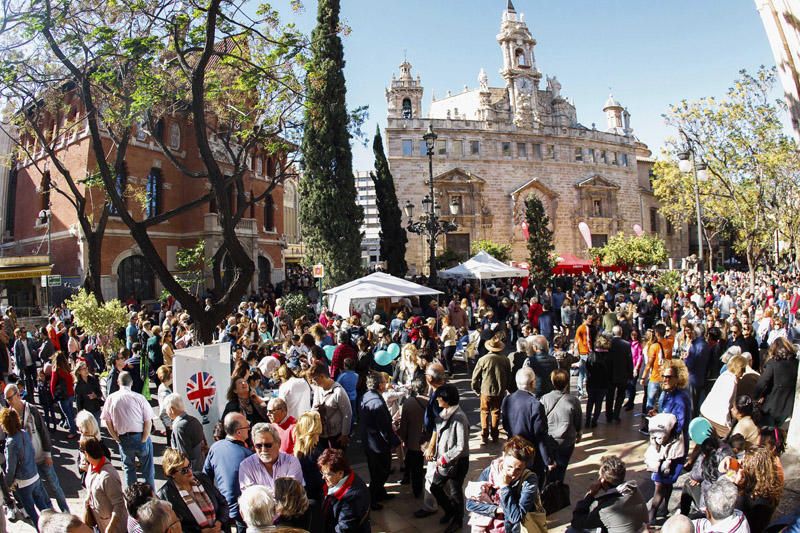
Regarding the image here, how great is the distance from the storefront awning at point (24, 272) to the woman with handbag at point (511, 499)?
75.8 feet

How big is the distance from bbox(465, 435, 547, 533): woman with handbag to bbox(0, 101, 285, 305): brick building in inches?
744

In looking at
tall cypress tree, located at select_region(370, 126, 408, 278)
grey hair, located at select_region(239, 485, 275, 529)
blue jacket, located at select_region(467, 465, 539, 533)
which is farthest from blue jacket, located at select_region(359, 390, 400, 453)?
tall cypress tree, located at select_region(370, 126, 408, 278)

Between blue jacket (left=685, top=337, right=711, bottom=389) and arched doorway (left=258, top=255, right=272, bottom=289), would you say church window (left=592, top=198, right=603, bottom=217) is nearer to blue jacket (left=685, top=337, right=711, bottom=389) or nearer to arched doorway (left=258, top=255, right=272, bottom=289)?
arched doorway (left=258, top=255, right=272, bottom=289)

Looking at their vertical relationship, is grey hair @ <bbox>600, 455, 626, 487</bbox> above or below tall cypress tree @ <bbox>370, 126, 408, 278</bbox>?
below

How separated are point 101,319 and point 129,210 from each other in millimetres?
16008

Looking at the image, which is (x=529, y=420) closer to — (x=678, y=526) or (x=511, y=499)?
(x=511, y=499)

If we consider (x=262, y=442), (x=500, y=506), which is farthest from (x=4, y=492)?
(x=500, y=506)

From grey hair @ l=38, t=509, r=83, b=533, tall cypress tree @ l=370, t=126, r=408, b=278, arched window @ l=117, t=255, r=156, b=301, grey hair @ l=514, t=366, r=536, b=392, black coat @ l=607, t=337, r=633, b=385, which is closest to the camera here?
grey hair @ l=38, t=509, r=83, b=533

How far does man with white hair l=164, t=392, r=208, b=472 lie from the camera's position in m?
4.96

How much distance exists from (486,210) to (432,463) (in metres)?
40.1

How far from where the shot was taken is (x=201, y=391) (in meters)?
5.95

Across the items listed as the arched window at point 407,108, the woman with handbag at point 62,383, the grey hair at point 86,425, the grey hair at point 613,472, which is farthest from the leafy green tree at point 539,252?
the arched window at point 407,108

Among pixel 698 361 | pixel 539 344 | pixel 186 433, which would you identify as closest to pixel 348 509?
pixel 186 433

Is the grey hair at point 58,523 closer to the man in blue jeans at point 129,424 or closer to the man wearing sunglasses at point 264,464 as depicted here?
the man wearing sunglasses at point 264,464
